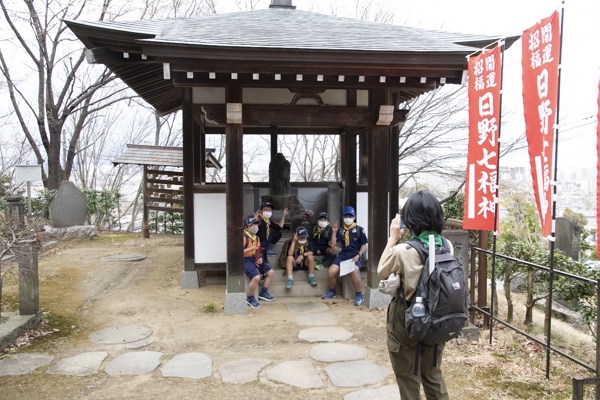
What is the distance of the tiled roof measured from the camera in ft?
18.0

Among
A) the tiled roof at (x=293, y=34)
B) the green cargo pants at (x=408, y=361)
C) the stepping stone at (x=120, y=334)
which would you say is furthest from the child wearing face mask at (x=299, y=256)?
the green cargo pants at (x=408, y=361)

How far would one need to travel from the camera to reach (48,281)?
7781mm

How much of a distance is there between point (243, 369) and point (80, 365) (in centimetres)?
166

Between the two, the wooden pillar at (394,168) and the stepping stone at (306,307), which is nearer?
the stepping stone at (306,307)

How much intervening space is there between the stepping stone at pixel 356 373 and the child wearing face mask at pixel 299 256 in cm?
256

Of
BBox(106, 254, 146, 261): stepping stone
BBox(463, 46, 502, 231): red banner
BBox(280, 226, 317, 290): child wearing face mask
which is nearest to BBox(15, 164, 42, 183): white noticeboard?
BBox(106, 254, 146, 261): stepping stone

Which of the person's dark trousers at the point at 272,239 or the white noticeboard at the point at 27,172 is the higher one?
the white noticeboard at the point at 27,172

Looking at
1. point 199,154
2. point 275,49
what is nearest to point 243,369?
point 275,49

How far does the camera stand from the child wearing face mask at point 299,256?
692cm

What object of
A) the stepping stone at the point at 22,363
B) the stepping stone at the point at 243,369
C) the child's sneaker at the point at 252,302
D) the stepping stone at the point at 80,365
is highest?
the child's sneaker at the point at 252,302

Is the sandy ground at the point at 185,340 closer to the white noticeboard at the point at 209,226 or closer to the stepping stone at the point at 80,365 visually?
the stepping stone at the point at 80,365

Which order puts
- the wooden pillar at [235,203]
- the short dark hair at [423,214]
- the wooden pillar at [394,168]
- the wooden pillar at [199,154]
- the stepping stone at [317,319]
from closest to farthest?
the short dark hair at [423,214] < the stepping stone at [317,319] < the wooden pillar at [235,203] < the wooden pillar at [394,168] < the wooden pillar at [199,154]

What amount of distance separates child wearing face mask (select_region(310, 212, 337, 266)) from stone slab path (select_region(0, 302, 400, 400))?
2.17 metres

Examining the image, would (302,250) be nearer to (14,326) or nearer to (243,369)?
(243,369)
